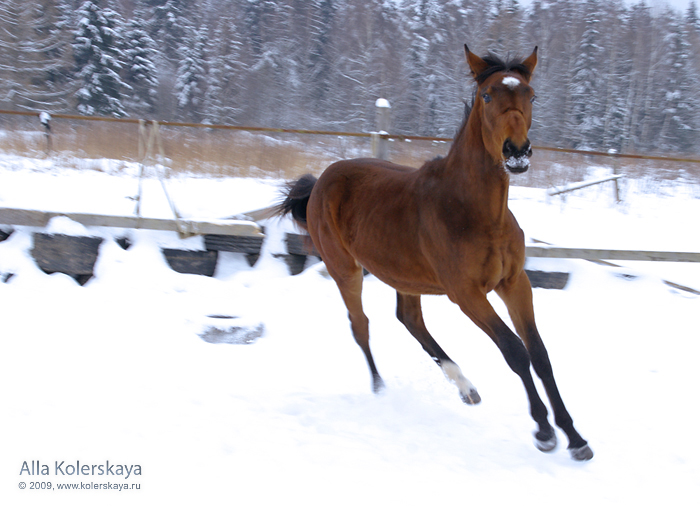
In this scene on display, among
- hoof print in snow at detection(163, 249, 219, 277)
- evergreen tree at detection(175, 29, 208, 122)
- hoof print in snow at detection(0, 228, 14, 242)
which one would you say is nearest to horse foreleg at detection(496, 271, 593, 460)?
hoof print in snow at detection(163, 249, 219, 277)

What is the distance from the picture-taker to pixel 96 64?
2342 centimetres

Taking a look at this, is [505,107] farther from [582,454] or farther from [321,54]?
[321,54]

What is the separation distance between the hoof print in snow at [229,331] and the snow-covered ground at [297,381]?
0.09 meters

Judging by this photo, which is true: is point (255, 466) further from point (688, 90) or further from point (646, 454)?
point (688, 90)

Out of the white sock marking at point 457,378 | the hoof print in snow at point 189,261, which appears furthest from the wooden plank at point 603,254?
the hoof print in snow at point 189,261

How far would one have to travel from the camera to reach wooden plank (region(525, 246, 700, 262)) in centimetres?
545

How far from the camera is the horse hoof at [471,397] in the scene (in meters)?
3.11

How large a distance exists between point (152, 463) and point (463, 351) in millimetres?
2665

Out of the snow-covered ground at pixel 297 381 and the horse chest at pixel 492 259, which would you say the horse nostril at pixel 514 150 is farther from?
the snow-covered ground at pixel 297 381

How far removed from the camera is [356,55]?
30312 millimetres

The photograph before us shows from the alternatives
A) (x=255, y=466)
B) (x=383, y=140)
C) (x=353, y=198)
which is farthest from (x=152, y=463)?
(x=383, y=140)

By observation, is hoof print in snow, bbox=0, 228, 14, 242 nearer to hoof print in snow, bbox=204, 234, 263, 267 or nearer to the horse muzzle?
hoof print in snow, bbox=204, 234, 263, 267

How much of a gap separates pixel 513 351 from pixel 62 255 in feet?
14.8

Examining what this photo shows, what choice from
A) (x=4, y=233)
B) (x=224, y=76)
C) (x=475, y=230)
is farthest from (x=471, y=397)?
(x=224, y=76)
